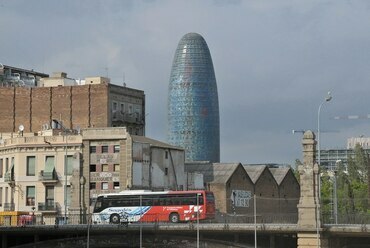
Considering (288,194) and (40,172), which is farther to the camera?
(288,194)

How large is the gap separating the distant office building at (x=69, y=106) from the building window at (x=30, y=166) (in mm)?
16256

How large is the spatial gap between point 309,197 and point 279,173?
89540 mm

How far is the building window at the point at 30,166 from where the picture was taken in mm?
122875

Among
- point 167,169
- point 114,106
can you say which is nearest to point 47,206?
point 167,169

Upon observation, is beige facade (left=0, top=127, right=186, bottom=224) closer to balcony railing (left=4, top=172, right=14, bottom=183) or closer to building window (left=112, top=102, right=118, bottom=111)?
balcony railing (left=4, top=172, right=14, bottom=183)

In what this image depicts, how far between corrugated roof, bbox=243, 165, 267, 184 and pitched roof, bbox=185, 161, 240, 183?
19.9ft

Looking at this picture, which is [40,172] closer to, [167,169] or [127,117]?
[167,169]

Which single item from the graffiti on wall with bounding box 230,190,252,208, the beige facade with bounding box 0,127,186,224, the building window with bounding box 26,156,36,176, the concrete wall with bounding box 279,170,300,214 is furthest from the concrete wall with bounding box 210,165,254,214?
the building window with bounding box 26,156,36,176

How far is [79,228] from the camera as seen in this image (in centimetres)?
9056

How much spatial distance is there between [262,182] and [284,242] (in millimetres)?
71241

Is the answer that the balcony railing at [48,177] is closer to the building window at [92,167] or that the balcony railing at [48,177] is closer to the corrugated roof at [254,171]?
the building window at [92,167]

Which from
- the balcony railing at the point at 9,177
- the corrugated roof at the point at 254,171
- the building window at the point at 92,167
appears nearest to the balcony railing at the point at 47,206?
the balcony railing at the point at 9,177

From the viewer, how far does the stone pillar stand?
2948 inches

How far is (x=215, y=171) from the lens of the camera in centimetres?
14650
